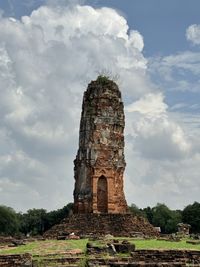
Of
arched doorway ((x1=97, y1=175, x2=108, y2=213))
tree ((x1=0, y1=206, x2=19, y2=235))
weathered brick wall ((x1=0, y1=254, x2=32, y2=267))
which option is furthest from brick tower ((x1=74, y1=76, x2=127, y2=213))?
tree ((x1=0, y1=206, x2=19, y2=235))

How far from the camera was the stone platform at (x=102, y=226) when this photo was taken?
29.5m

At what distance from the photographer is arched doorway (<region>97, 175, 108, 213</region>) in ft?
111

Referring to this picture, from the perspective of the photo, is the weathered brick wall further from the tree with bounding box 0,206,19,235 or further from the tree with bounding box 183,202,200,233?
the tree with bounding box 0,206,19,235

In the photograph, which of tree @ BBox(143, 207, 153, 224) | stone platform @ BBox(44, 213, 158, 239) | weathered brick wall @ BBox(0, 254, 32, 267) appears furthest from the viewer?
tree @ BBox(143, 207, 153, 224)

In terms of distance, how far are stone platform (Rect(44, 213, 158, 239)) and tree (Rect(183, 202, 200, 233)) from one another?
83.9ft

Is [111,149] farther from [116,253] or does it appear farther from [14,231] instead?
[14,231]

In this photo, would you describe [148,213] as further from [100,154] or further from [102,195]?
[100,154]

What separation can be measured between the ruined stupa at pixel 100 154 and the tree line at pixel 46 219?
89.6 ft

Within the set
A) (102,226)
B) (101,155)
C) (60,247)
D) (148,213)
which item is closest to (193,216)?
(148,213)

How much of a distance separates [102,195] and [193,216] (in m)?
26.0

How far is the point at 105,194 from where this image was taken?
33.9m

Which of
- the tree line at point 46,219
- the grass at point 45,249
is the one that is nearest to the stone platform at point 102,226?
the grass at point 45,249

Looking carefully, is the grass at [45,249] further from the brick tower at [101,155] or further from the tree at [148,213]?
the tree at [148,213]

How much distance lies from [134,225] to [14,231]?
38937 mm
